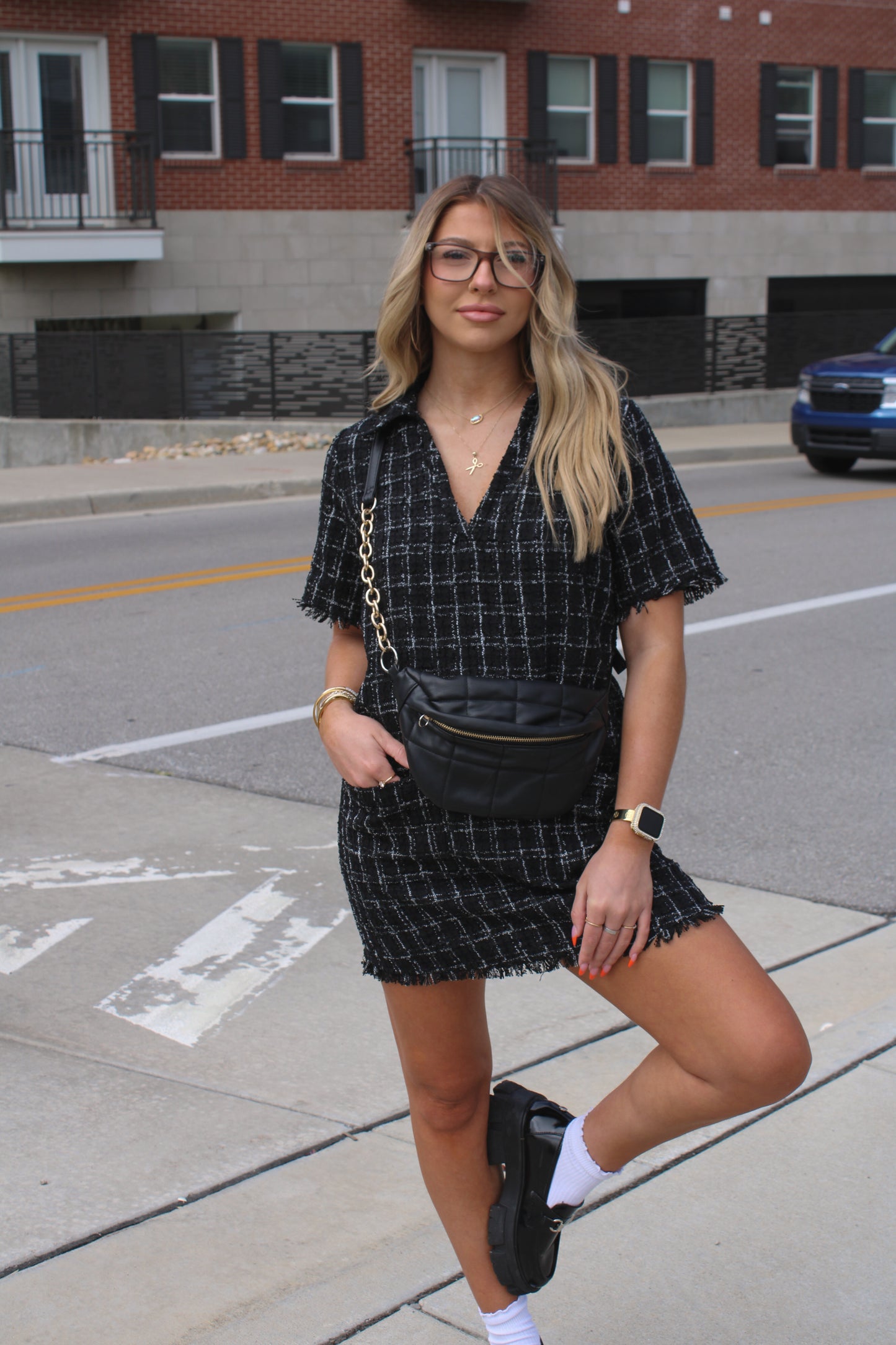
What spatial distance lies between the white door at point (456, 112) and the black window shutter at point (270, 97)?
2.41 metres

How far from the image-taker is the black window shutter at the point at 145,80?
23016mm

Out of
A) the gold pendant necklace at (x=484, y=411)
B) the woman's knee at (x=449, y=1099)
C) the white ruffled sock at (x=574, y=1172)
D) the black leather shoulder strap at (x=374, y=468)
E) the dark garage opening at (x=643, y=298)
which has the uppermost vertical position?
the dark garage opening at (x=643, y=298)

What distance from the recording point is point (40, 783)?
5.97 metres

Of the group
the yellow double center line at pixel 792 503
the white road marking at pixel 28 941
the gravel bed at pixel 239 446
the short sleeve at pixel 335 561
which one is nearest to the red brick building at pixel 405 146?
the gravel bed at pixel 239 446

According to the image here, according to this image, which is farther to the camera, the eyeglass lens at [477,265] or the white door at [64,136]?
the white door at [64,136]

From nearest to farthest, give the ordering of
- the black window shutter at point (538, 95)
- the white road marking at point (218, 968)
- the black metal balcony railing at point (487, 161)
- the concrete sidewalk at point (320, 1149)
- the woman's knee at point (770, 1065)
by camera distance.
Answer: the woman's knee at point (770, 1065)
the concrete sidewalk at point (320, 1149)
the white road marking at point (218, 968)
the black metal balcony railing at point (487, 161)
the black window shutter at point (538, 95)

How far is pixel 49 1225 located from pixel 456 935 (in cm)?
123

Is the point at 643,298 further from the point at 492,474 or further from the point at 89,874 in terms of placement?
the point at 492,474

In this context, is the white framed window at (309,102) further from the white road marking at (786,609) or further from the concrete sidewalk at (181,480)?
the white road marking at (786,609)

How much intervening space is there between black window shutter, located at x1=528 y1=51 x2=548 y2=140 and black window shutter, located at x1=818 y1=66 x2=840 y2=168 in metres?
6.22

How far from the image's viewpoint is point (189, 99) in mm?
23688

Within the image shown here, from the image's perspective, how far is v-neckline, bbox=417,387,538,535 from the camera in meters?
2.24

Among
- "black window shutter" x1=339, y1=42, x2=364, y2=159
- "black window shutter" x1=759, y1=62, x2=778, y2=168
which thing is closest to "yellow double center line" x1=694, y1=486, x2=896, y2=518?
"black window shutter" x1=339, y1=42, x2=364, y2=159

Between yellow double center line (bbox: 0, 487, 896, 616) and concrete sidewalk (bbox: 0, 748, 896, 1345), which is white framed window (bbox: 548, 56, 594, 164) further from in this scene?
concrete sidewalk (bbox: 0, 748, 896, 1345)
